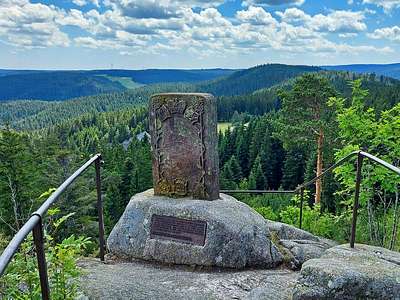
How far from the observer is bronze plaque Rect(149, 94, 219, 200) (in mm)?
6621

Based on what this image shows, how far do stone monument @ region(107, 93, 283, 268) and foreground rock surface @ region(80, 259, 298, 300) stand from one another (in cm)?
24

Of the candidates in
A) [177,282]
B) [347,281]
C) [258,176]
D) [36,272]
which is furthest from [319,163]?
[258,176]

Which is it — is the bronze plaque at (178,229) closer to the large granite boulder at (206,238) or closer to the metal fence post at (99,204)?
the large granite boulder at (206,238)

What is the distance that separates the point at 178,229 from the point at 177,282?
1132 mm

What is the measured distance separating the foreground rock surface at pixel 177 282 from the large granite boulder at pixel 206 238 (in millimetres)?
162

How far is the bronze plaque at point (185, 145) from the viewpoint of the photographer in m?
6.62

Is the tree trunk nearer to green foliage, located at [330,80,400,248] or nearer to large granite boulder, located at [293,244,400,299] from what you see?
green foliage, located at [330,80,400,248]

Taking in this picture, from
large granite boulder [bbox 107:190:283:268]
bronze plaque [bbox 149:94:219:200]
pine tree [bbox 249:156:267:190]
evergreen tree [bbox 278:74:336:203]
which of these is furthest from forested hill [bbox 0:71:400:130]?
pine tree [bbox 249:156:267:190]

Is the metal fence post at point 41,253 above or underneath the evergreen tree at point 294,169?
above

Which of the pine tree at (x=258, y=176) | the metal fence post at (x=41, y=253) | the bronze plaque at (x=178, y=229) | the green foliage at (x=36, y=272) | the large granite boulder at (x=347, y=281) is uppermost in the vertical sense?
the metal fence post at (x=41, y=253)

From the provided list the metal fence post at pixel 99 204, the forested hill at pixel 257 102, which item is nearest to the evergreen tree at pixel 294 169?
the forested hill at pixel 257 102

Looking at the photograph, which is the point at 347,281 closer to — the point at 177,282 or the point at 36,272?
the point at 177,282

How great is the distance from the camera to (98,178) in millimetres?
5219

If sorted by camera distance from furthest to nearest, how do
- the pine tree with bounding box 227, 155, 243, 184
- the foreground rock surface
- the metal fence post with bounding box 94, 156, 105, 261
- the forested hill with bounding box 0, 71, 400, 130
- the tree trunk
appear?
the forested hill with bounding box 0, 71, 400, 130
the pine tree with bounding box 227, 155, 243, 184
the tree trunk
the metal fence post with bounding box 94, 156, 105, 261
the foreground rock surface
